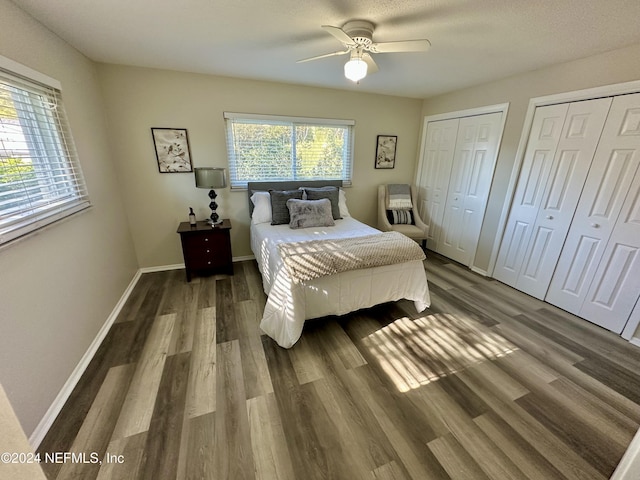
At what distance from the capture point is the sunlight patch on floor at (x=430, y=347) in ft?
6.00

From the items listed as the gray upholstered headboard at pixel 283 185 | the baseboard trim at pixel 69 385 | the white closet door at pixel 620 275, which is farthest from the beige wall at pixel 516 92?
the baseboard trim at pixel 69 385

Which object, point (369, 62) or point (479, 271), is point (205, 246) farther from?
point (479, 271)

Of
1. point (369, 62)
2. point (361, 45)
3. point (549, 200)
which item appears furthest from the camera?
point (549, 200)

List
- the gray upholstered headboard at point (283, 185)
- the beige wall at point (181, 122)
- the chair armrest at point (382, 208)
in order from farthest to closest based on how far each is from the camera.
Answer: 1. the chair armrest at point (382, 208)
2. the gray upholstered headboard at point (283, 185)
3. the beige wall at point (181, 122)

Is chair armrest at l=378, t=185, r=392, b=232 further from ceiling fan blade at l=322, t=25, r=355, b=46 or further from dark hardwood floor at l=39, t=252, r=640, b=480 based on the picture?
ceiling fan blade at l=322, t=25, r=355, b=46

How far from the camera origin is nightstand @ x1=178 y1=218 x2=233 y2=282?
115 inches

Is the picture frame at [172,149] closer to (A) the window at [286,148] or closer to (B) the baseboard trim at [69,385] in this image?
(A) the window at [286,148]

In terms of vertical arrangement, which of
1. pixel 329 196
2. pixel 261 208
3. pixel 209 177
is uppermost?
pixel 209 177

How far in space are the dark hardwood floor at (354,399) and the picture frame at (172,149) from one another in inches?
64.8

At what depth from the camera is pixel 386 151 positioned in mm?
4074

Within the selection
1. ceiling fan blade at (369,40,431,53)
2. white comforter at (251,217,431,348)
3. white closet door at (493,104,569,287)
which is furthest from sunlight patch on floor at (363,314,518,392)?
ceiling fan blade at (369,40,431,53)

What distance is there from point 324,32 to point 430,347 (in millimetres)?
2646

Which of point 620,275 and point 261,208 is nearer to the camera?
point 620,275

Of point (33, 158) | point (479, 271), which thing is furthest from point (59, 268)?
point (479, 271)
